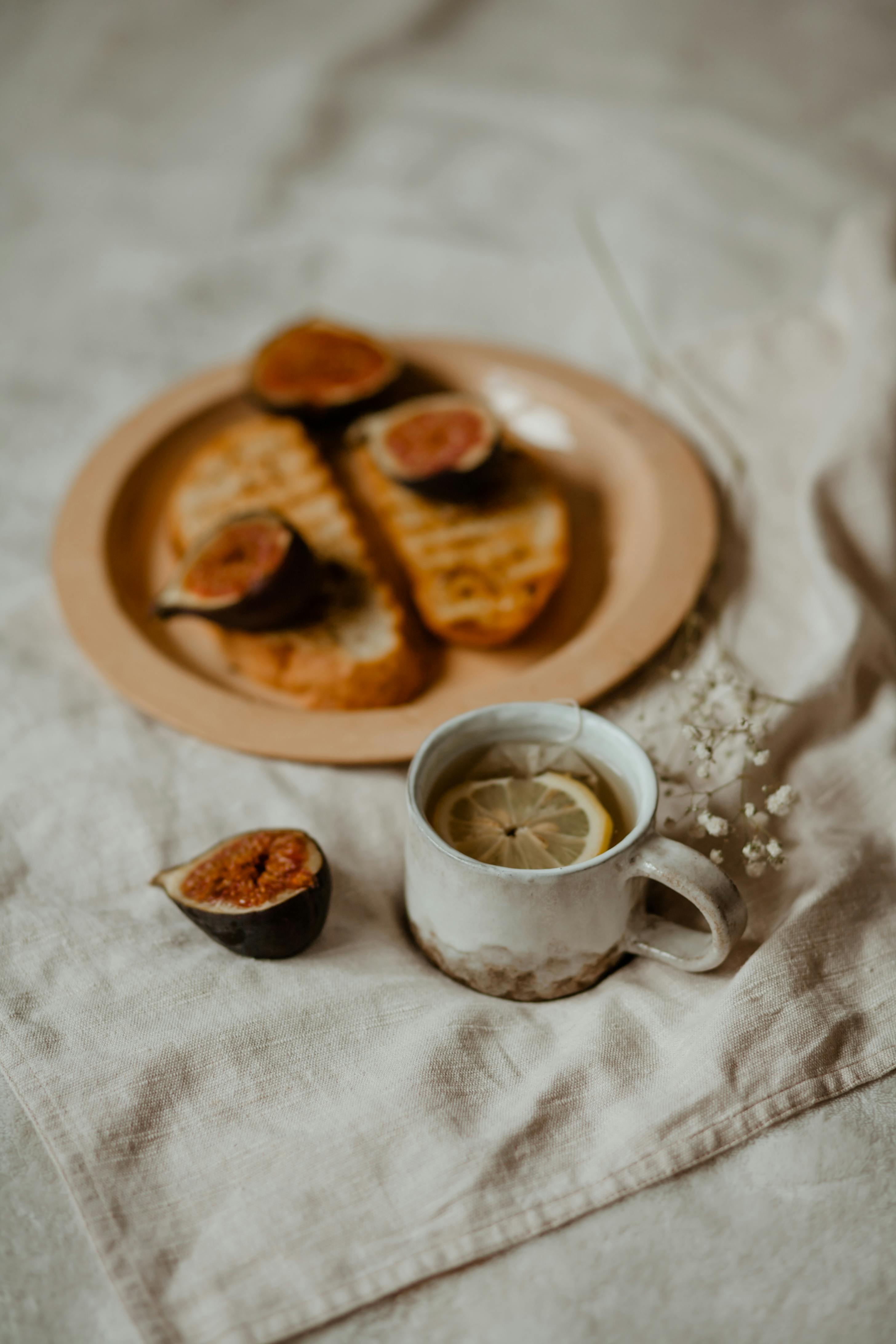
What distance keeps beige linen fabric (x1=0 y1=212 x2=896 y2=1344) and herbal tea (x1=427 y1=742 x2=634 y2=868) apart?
20 centimetres

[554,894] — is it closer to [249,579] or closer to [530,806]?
[530,806]

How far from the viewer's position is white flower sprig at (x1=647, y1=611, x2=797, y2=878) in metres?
1.37

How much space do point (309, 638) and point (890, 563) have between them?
97 cm

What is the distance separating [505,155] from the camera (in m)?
3.17

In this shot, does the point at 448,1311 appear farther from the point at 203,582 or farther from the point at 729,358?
the point at 729,358

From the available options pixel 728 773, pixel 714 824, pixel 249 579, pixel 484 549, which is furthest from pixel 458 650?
pixel 714 824

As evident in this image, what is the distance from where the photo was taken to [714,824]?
1329mm

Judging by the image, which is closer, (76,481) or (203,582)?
(203,582)

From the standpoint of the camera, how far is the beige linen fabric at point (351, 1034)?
1119mm

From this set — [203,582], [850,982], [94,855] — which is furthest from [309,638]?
[850,982]

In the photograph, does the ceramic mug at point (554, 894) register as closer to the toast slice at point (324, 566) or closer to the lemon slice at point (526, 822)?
the lemon slice at point (526, 822)

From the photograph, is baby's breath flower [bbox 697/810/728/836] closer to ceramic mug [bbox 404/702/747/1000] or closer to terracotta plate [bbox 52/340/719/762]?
ceramic mug [bbox 404/702/747/1000]

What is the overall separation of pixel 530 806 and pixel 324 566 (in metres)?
0.75

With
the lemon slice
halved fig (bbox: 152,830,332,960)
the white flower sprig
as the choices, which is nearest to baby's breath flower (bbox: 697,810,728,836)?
the white flower sprig
